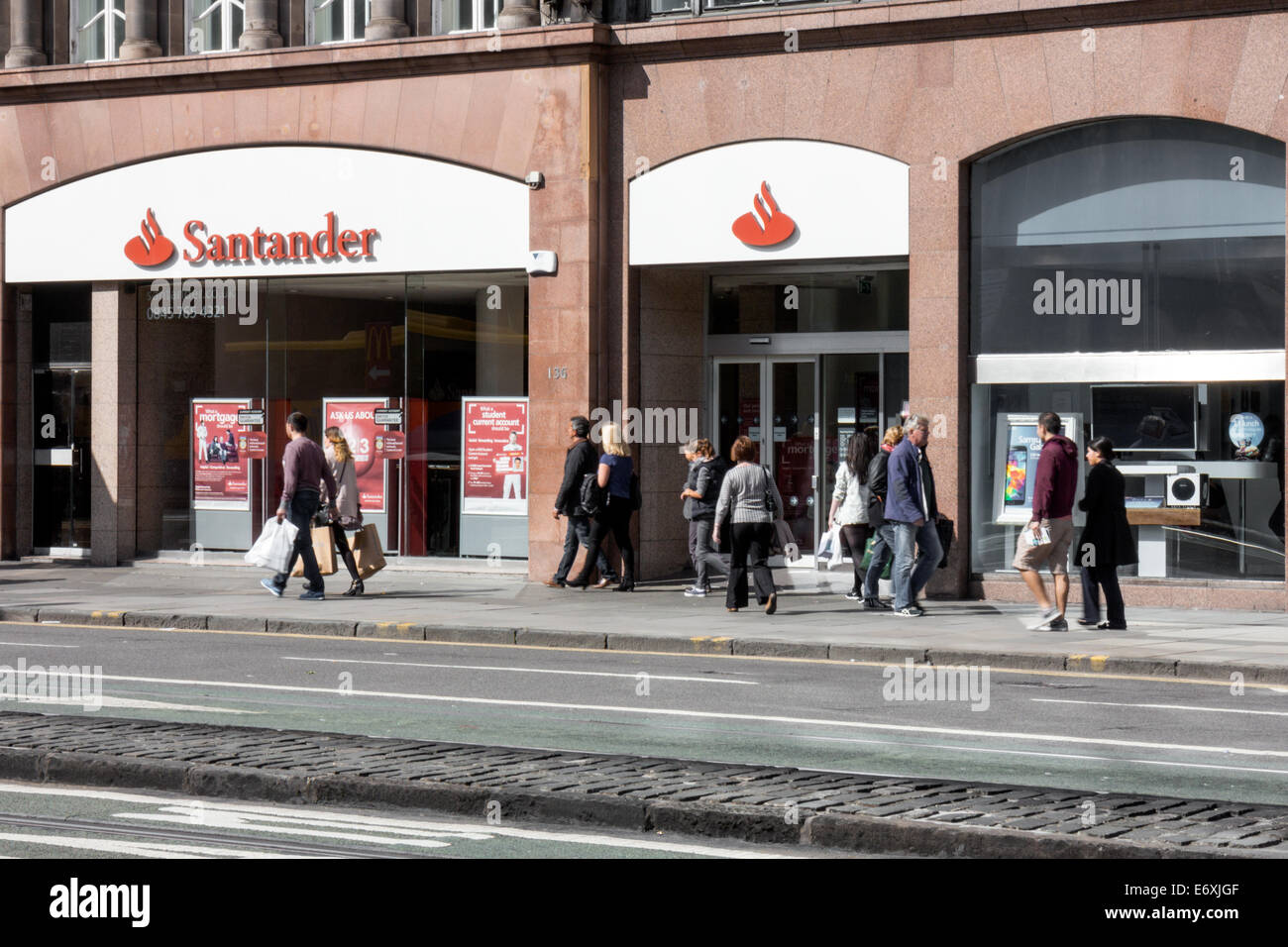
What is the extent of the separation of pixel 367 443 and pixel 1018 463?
801 centimetres

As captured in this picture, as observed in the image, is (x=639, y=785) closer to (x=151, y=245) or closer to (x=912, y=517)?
(x=912, y=517)

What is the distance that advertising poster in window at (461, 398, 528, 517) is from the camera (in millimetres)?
21875

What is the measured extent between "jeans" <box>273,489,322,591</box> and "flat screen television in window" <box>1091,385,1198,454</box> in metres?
7.87

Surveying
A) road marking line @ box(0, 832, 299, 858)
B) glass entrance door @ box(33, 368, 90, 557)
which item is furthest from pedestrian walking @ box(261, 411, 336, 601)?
road marking line @ box(0, 832, 299, 858)

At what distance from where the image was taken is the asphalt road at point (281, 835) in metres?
6.69

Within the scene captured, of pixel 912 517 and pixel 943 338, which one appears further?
pixel 943 338

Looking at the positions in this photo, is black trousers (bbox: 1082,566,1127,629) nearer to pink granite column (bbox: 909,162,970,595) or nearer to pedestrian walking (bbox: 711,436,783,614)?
pedestrian walking (bbox: 711,436,783,614)


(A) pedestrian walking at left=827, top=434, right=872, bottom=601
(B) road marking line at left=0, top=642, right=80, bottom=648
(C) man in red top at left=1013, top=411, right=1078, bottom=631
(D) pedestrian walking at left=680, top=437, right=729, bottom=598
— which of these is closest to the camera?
(B) road marking line at left=0, top=642, right=80, bottom=648

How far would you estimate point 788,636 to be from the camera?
15117 mm

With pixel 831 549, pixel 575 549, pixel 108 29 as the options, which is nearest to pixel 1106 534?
pixel 831 549

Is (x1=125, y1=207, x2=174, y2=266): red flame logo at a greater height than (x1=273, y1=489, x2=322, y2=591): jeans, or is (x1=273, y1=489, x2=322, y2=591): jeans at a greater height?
(x1=125, y1=207, x2=174, y2=266): red flame logo

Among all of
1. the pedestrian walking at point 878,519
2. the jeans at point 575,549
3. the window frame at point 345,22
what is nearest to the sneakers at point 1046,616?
the pedestrian walking at point 878,519

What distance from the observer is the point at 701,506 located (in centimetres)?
1891
